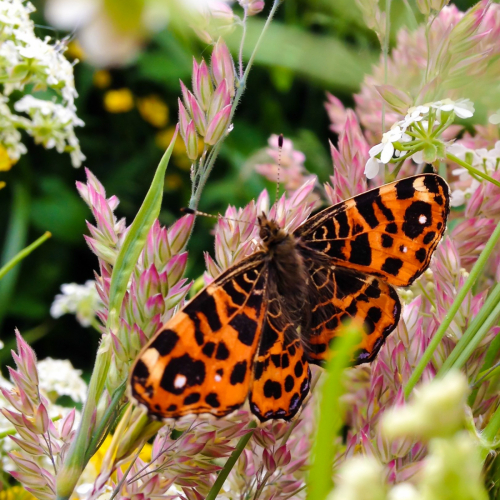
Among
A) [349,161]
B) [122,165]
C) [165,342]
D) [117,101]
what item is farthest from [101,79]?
[165,342]

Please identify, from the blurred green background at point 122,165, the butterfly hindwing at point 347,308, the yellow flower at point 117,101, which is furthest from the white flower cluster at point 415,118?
the yellow flower at point 117,101

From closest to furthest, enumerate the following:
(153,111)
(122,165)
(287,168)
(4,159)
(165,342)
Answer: (165,342) < (4,159) < (287,168) < (122,165) < (153,111)

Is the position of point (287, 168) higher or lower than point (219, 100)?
higher

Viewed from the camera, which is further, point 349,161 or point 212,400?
point 349,161

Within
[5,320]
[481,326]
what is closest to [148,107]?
[5,320]

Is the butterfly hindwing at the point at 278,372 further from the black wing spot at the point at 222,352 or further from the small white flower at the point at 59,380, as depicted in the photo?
the small white flower at the point at 59,380

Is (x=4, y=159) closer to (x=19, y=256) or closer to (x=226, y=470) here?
(x=19, y=256)

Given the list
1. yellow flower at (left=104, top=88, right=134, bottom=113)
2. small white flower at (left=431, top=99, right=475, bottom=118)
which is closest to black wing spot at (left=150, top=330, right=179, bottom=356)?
small white flower at (left=431, top=99, right=475, bottom=118)
